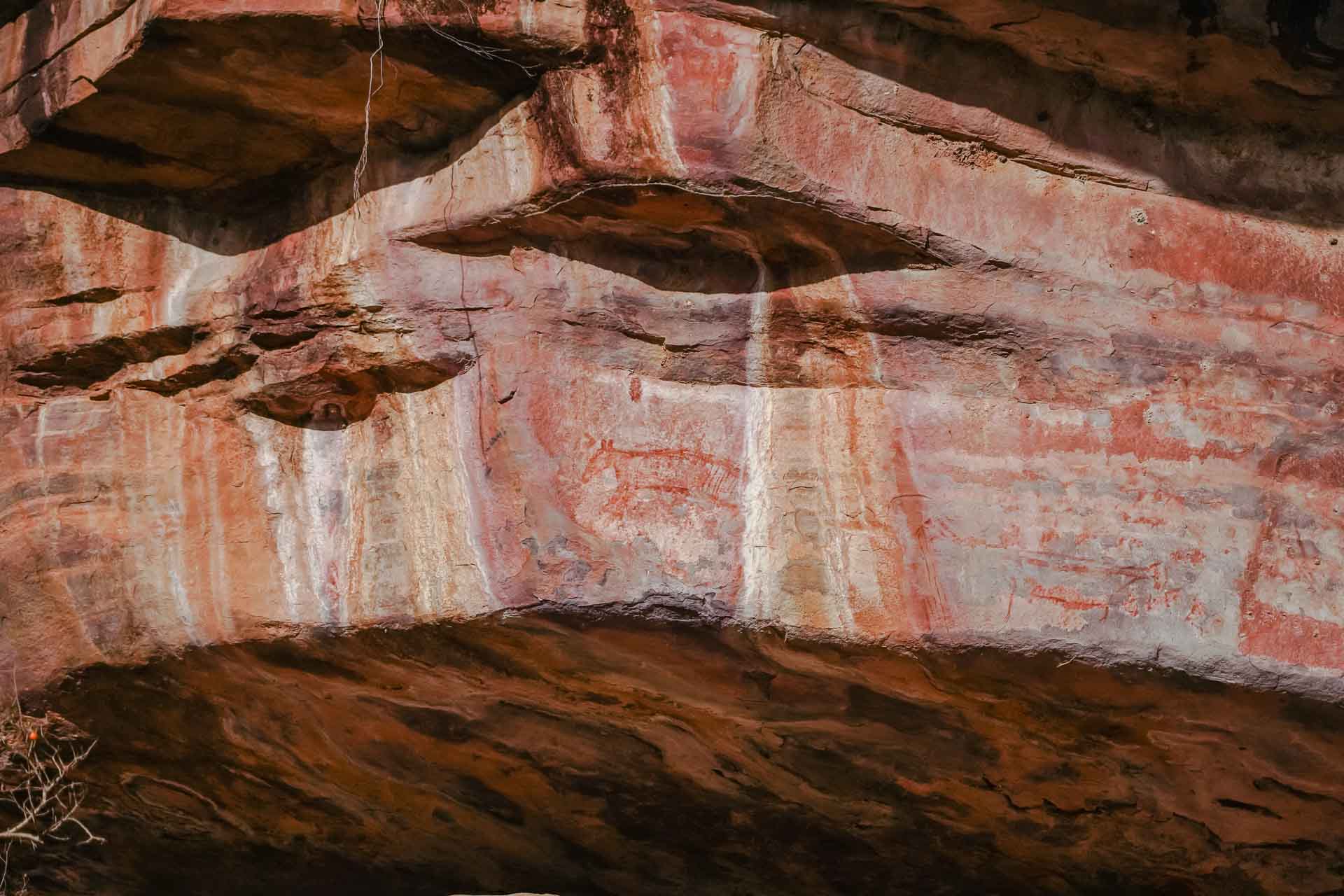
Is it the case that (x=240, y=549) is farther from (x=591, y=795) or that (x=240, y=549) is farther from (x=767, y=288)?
(x=767, y=288)

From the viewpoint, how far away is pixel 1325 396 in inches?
145

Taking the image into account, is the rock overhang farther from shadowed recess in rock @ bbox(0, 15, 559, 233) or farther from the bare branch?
the bare branch

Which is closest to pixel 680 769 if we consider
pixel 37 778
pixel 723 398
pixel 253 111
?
pixel 723 398

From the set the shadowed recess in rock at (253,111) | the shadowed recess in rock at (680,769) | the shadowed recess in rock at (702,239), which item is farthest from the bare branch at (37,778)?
the shadowed recess in rock at (702,239)

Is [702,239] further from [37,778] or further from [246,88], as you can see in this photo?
[37,778]

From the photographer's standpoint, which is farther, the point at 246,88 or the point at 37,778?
the point at 37,778

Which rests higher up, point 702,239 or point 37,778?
point 702,239

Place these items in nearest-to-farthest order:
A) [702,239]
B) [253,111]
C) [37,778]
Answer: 1. [702,239]
2. [253,111]
3. [37,778]

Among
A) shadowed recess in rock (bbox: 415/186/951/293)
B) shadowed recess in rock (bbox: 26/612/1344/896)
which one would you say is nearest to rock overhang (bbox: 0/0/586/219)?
shadowed recess in rock (bbox: 415/186/951/293)

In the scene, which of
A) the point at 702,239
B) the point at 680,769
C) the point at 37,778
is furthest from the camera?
the point at 37,778

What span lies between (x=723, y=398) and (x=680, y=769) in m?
1.13

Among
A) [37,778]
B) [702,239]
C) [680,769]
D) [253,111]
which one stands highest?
[253,111]

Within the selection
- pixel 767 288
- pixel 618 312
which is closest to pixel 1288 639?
pixel 767 288

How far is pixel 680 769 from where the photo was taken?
414 cm
